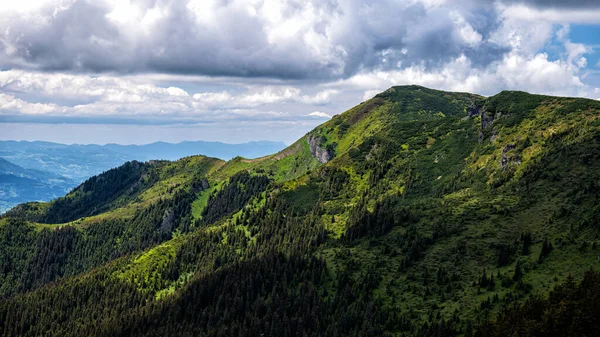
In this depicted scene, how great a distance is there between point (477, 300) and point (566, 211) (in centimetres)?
5131

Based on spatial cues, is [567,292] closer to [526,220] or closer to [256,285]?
[526,220]

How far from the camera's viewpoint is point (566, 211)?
496ft

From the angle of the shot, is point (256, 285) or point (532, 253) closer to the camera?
point (532, 253)

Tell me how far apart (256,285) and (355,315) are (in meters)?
65.1

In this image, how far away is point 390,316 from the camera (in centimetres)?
13962

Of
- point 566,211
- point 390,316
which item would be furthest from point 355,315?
point 566,211

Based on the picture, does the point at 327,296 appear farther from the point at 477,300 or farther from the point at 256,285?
the point at 477,300

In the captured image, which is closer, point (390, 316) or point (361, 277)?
point (390, 316)

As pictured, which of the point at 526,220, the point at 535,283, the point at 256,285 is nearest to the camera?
the point at 535,283

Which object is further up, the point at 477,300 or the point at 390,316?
the point at 477,300

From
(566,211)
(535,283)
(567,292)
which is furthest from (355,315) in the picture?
(566,211)

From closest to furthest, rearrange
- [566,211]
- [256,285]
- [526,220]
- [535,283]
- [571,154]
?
1. [535,283]
2. [566,211]
3. [526,220]
4. [571,154]
5. [256,285]

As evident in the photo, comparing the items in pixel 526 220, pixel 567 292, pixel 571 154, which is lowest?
pixel 567 292

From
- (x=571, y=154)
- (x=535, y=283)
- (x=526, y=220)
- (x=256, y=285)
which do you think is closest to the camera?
(x=535, y=283)
